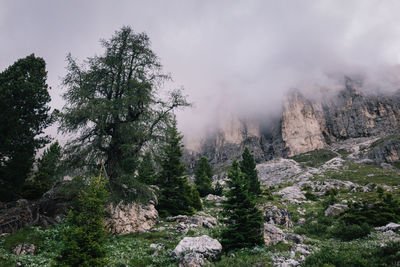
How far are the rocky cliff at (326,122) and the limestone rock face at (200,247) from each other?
546 ft

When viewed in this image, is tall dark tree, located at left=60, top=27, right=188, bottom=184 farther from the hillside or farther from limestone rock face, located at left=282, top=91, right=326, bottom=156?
limestone rock face, located at left=282, top=91, right=326, bottom=156

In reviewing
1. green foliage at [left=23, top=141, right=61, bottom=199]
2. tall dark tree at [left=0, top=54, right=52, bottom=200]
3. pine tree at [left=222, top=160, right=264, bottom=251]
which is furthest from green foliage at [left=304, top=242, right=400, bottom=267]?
tall dark tree at [left=0, top=54, right=52, bottom=200]

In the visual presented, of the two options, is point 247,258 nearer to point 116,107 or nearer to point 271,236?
point 271,236

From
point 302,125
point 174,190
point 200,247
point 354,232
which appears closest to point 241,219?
point 200,247

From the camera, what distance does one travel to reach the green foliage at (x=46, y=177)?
13.9 m

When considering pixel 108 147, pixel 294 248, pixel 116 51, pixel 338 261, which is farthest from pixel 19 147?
pixel 338 261

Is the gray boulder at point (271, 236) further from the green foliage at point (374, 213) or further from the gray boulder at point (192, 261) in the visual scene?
the green foliage at point (374, 213)

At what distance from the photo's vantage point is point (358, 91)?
183750 mm

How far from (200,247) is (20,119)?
2161cm

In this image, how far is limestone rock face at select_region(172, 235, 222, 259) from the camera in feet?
33.5

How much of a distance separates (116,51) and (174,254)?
15.5 meters

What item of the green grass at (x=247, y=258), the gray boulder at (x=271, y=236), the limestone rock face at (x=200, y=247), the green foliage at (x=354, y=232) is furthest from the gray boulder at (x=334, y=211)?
the limestone rock face at (x=200, y=247)

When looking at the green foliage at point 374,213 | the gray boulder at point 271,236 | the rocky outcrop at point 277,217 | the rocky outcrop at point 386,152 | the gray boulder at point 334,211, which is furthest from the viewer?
the rocky outcrop at point 386,152

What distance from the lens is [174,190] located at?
72.0ft
